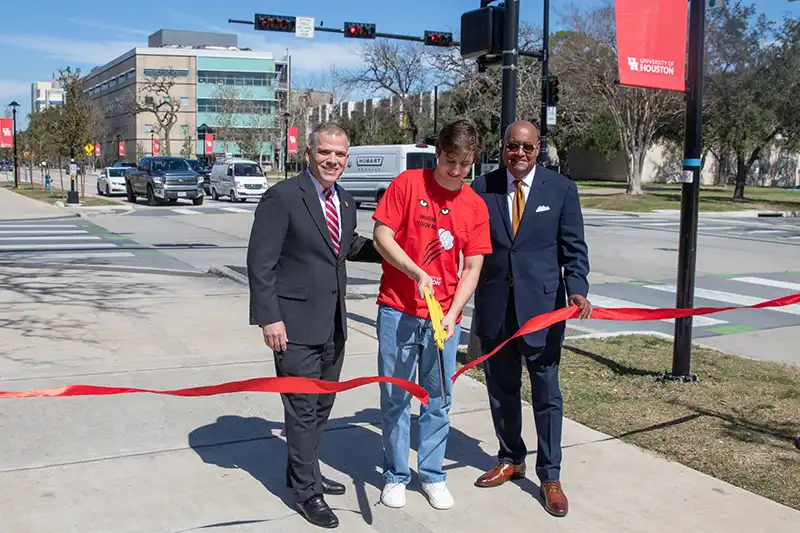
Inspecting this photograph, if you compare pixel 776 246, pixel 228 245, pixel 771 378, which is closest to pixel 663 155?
pixel 776 246

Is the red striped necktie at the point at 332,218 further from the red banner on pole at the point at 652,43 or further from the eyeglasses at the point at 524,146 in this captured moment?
the red banner on pole at the point at 652,43

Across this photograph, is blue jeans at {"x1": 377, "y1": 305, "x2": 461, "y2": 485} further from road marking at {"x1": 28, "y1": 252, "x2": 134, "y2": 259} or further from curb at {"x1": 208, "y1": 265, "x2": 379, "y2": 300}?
road marking at {"x1": 28, "y1": 252, "x2": 134, "y2": 259}

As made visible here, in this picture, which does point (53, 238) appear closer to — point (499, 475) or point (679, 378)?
point (679, 378)

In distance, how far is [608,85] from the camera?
35781mm

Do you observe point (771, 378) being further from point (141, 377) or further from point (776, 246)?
point (776, 246)

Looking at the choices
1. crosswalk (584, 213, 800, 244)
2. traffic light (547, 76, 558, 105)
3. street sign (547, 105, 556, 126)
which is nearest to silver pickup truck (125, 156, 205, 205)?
crosswalk (584, 213, 800, 244)

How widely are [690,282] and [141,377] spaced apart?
4283 mm

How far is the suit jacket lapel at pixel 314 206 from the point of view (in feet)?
12.9

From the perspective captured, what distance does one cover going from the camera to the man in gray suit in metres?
3.85

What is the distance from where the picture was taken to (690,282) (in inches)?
247

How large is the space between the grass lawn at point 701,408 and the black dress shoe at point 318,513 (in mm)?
2111

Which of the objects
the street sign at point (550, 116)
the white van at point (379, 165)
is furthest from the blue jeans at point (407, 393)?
the white van at point (379, 165)

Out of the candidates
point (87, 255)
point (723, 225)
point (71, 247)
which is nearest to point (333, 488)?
point (87, 255)

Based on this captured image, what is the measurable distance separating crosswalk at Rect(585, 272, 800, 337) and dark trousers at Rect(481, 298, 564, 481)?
486 cm
